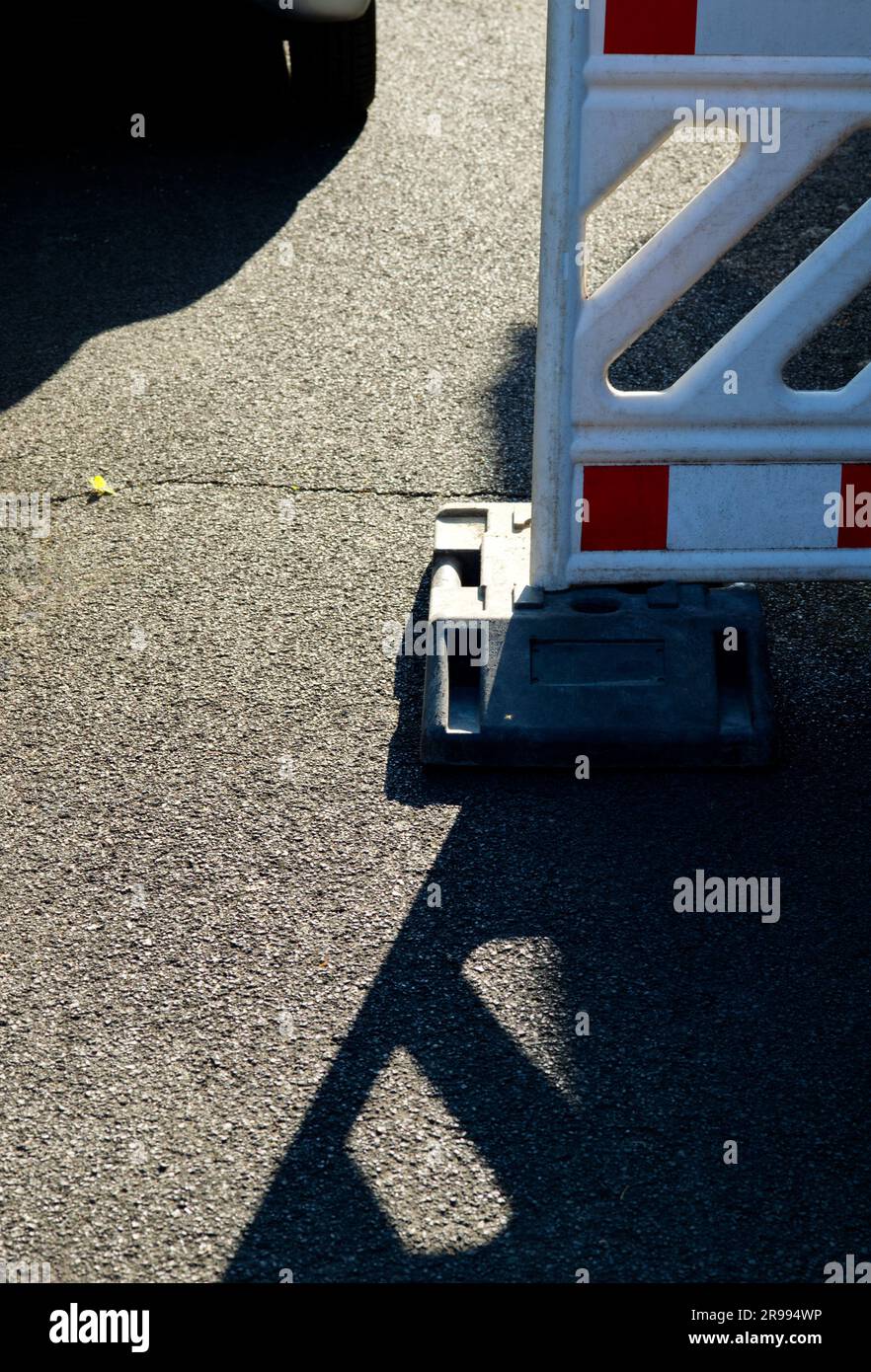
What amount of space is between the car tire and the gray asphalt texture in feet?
4.04

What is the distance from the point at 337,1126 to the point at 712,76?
1.70m

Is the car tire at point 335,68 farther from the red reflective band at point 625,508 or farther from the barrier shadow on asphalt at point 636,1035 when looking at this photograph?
the barrier shadow on asphalt at point 636,1035

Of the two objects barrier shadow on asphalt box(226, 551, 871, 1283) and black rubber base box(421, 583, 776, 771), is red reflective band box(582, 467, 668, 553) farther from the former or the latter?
barrier shadow on asphalt box(226, 551, 871, 1283)

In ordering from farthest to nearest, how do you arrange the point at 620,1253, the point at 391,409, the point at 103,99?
the point at 103,99
the point at 391,409
the point at 620,1253

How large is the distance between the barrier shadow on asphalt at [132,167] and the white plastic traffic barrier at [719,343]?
70.8 inches

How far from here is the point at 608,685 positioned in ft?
8.85

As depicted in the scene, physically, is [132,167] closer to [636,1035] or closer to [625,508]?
[625,508]

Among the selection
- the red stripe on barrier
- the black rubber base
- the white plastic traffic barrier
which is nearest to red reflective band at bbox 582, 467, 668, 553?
the white plastic traffic barrier

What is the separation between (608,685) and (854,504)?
548 millimetres

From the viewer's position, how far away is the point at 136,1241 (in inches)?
74.3

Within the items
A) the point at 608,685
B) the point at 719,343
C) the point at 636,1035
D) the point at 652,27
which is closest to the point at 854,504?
the point at 719,343

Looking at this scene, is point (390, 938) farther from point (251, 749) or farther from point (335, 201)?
point (335, 201)

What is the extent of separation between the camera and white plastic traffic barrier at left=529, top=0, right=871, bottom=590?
7.72ft

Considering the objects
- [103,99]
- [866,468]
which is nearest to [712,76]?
[866,468]
